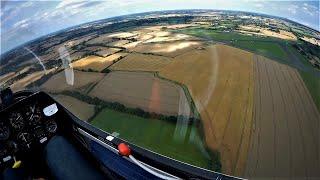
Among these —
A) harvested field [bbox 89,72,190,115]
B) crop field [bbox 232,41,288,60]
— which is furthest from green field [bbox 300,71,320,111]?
harvested field [bbox 89,72,190,115]

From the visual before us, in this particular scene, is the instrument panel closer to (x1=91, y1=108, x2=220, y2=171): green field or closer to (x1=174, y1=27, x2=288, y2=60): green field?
(x1=91, y1=108, x2=220, y2=171): green field

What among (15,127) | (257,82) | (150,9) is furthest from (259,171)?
(150,9)

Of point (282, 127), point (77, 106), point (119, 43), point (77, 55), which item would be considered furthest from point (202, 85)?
point (77, 106)

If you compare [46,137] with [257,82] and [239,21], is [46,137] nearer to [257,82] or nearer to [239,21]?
[257,82]

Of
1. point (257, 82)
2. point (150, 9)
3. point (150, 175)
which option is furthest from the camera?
point (150, 9)

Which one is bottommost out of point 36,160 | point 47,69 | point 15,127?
point 47,69

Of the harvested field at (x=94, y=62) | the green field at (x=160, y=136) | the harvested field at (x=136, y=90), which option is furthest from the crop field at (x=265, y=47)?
the harvested field at (x=94, y=62)

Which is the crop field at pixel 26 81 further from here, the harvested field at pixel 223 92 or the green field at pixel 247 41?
the green field at pixel 247 41
